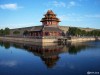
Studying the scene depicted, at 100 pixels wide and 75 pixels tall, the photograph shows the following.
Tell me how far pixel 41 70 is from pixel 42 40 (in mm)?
30098

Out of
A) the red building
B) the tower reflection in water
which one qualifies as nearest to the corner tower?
the red building

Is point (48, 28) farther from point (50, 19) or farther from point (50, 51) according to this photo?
point (50, 51)

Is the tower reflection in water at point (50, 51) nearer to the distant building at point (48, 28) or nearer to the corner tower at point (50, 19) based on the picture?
the distant building at point (48, 28)

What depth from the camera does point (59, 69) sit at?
19031 mm

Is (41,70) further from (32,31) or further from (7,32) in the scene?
(7,32)

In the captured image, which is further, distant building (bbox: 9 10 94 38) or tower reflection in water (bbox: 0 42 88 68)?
distant building (bbox: 9 10 94 38)

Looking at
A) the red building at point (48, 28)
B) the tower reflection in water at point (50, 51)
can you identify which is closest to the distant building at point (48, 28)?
the red building at point (48, 28)

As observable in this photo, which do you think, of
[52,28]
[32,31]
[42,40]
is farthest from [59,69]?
[32,31]

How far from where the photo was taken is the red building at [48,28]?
5803 centimetres

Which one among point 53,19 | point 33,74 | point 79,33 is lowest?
point 33,74

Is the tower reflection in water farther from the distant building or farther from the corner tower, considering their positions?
the corner tower

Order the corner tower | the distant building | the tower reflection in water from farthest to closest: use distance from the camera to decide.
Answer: the corner tower, the distant building, the tower reflection in water

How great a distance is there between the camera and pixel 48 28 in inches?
2338

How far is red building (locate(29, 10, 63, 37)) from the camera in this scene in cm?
5803
